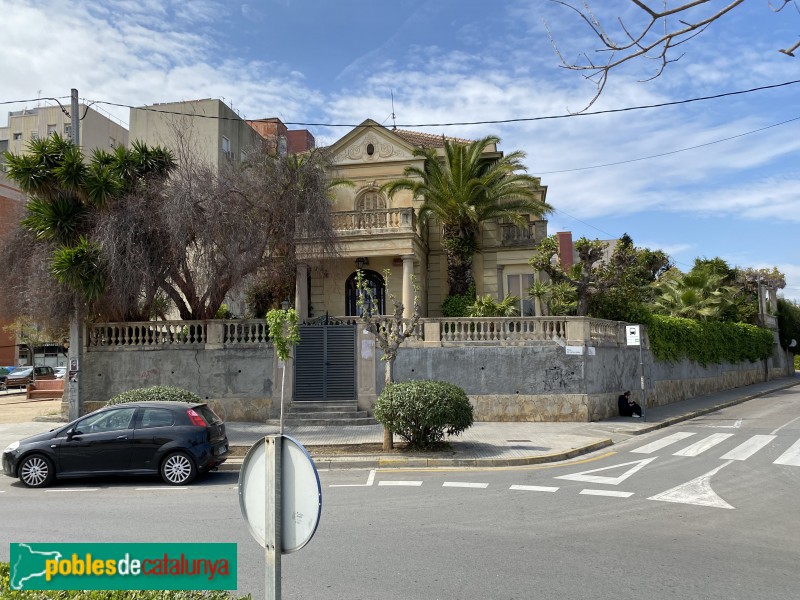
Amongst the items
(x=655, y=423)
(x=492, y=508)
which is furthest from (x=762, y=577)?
(x=655, y=423)

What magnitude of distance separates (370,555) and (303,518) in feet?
13.3

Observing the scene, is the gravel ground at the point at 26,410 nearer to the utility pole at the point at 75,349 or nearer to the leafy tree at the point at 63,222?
the utility pole at the point at 75,349

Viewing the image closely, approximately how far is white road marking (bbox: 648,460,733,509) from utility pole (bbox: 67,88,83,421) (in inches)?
582

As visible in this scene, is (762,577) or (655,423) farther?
(655,423)

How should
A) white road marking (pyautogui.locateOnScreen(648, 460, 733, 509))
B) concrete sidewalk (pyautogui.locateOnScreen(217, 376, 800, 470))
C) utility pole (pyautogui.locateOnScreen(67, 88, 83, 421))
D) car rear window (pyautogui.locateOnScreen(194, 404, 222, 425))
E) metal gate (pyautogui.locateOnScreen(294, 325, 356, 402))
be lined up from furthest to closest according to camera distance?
metal gate (pyautogui.locateOnScreen(294, 325, 356, 402)) → utility pole (pyautogui.locateOnScreen(67, 88, 83, 421)) → concrete sidewalk (pyautogui.locateOnScreen(217, 376, 800, 470)) → car rear window (pyautogui.locateOnScreen(194, 404, 222, 425)) → white road marking (pyautogui.locateOnScreen(648, 460, 733, 509))

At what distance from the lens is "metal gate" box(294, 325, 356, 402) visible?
1950cm

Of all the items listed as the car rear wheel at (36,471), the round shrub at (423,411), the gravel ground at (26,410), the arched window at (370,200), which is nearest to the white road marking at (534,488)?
the round shrub at (423,411)

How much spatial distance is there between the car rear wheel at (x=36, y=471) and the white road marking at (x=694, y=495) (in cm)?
1003

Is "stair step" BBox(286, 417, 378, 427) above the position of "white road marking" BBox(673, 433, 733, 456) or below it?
above

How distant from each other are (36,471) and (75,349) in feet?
24.6

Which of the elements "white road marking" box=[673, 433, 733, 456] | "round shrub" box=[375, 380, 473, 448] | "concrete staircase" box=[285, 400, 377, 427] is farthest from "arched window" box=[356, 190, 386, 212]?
"white road marking" box=[673, 433, 733, 456]

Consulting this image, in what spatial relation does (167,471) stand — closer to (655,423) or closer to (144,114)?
(655,423)

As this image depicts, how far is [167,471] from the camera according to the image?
11023 mm

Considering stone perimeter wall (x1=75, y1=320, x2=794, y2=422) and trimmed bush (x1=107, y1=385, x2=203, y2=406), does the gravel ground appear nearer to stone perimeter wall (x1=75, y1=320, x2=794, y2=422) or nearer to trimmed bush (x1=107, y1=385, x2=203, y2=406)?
stone perimeter wall (x1=75, y1=320, x2=794, y2=422)
